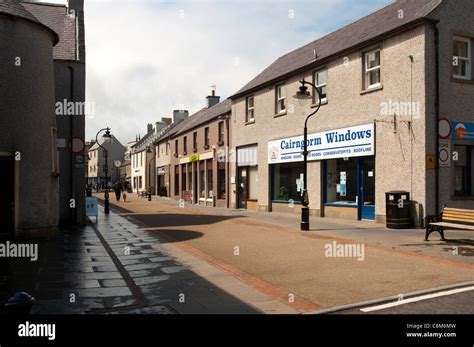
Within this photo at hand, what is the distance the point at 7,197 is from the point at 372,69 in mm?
13442

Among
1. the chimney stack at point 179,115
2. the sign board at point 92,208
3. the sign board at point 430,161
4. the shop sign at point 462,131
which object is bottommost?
the sign board at point 92,208

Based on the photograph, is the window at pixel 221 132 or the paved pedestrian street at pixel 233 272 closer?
the paved pedestrian street at pixel 233 272

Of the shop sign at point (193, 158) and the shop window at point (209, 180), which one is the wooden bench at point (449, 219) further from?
the shop sign at point (193, 158)

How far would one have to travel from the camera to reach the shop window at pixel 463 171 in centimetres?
1586

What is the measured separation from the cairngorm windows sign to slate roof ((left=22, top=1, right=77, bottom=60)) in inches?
395

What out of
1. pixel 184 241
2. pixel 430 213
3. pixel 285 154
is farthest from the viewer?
pixel 285 154

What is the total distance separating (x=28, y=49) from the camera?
12250 millimetres

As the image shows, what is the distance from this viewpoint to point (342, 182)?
1900 cm

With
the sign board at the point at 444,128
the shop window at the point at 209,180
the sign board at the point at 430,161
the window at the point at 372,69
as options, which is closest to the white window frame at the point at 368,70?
the window at the point at 372,69

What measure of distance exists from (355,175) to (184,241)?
8.76m

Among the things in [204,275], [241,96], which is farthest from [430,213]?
[241,96]

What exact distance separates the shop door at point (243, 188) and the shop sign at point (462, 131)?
13784 mm
